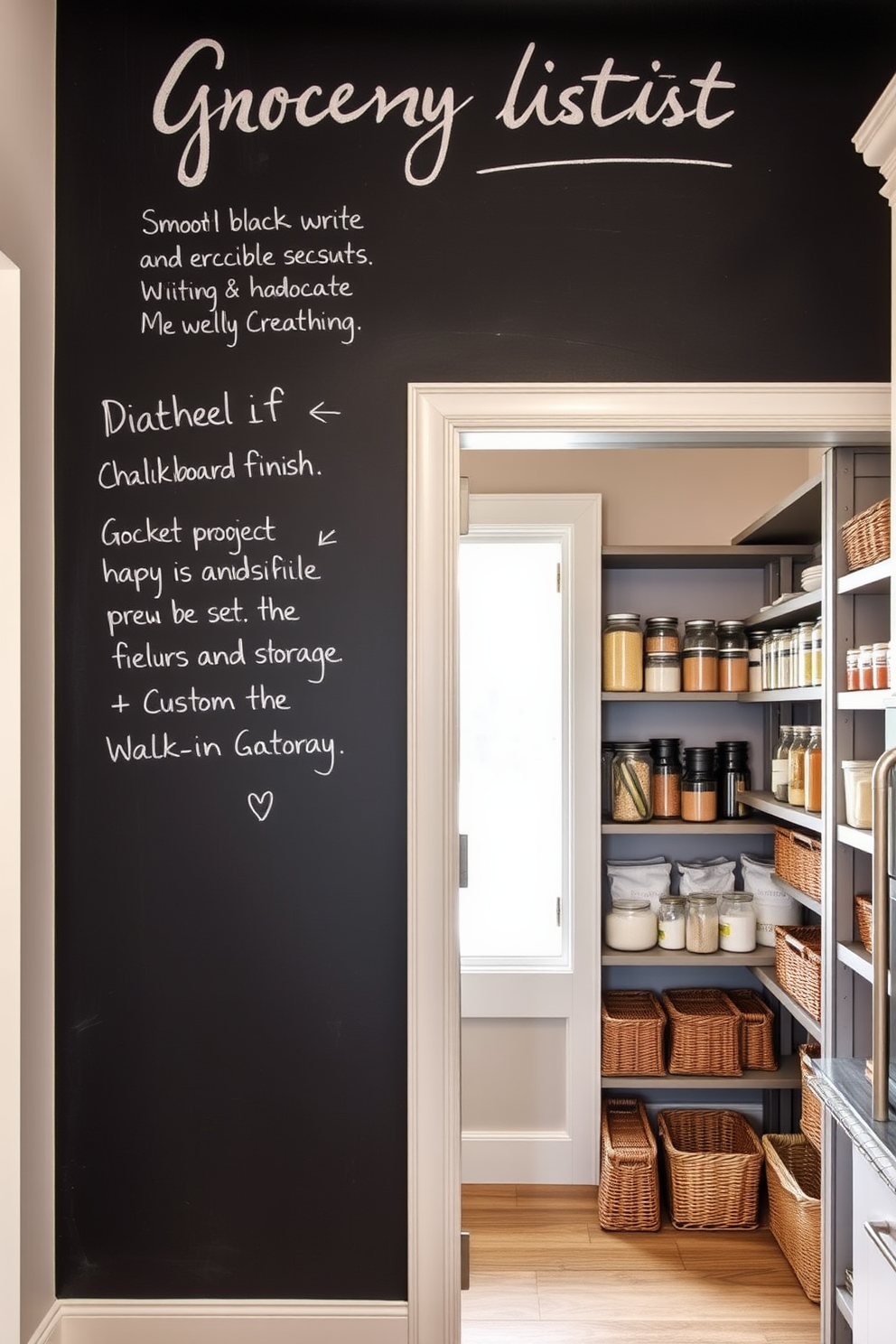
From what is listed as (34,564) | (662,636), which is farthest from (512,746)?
(34,564)

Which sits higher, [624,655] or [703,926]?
[624,655]

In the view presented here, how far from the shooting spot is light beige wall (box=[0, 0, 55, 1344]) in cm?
194

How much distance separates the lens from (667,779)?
316 cm

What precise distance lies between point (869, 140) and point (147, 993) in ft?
7.12

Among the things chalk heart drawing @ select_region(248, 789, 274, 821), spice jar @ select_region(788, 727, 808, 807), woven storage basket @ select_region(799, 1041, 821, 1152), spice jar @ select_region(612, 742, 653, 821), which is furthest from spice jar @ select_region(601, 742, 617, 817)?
chalk heart drawing @ select_region(248, 789, 274, 821)

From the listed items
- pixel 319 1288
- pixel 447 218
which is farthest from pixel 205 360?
pixel 319 1288

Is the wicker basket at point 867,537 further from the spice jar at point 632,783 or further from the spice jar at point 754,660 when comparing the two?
the spice jar at point 632,783

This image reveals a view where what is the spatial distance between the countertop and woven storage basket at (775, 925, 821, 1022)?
651 mm

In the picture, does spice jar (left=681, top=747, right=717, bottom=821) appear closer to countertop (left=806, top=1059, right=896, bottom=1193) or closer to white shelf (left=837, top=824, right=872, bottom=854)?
white shelf (left=837, top=824, right=872, bottom=854)

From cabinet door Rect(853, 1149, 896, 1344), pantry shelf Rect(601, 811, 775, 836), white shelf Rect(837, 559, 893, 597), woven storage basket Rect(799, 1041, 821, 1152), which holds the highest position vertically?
white shelf Rect(837, 559, 893, 597)

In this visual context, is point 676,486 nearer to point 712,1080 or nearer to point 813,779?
point 813,779

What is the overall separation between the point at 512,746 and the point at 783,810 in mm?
923

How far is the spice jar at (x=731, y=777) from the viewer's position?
10.4 ft

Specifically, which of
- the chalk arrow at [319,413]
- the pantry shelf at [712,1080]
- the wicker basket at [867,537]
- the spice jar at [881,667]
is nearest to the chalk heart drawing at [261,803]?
the chalk arrow at [319,413]
